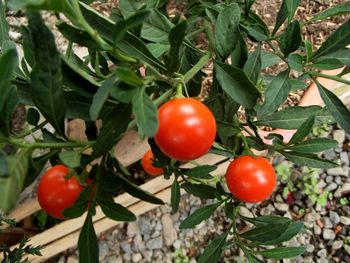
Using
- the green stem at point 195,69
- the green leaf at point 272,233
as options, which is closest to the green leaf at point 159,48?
the green stem at point 195,69

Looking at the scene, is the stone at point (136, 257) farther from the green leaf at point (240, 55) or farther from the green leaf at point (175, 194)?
the green leaf at point (240, 55)

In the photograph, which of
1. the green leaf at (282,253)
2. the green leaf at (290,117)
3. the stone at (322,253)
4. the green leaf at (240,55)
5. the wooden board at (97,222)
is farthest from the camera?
the stone at (322,253)

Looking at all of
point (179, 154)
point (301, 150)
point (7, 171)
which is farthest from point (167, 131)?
point (301, 150)

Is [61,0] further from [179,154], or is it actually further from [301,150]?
[301,150]

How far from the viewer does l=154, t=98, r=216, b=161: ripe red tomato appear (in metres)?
0.62

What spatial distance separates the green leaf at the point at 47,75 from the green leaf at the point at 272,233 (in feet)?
1.83

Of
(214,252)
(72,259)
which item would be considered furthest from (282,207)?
(72,259)

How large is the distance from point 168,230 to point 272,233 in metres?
0.93

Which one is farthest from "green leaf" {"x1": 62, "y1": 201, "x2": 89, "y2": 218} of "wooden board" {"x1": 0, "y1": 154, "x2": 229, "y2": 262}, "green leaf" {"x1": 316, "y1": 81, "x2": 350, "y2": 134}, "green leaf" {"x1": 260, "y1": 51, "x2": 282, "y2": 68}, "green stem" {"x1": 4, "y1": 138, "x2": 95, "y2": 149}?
"wooden board" {"x1": 0, "y1": 154, "x2": 229, "y2": 262}

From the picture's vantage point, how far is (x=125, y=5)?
947 millimetres

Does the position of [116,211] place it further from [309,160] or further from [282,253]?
[282,253]

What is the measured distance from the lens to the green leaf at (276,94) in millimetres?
882

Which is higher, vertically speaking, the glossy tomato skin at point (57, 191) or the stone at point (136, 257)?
the glossy tomato skin at point (57, 191)

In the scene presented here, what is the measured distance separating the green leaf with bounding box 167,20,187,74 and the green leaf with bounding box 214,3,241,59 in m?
0.15
